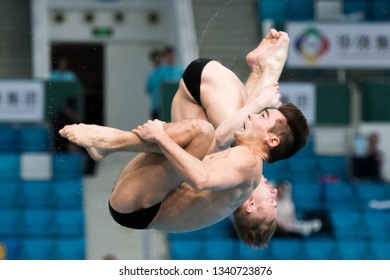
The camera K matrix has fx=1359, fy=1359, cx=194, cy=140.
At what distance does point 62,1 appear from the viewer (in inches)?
569

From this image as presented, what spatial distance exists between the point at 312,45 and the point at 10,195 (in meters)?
3.55

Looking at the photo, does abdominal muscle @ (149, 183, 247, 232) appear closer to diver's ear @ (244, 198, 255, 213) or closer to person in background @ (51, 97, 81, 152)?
diver's ear @ (244, 198, 255, 213)

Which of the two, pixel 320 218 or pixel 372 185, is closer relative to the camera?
pixel 320 218

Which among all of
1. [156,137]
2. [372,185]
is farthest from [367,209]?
[156,137]

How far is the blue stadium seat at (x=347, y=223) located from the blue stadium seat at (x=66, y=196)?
7.51 ft

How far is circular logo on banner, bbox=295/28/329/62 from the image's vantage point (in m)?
13.5

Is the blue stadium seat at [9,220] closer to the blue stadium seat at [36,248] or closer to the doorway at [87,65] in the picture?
the blue stadium seat at [36,248]

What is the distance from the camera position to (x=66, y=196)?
38.5 ft

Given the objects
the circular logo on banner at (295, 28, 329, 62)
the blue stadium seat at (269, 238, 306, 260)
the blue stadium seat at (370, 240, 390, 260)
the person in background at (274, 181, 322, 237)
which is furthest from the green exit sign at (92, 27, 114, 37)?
the blue stadium seat at (370, 240, 390, 260)

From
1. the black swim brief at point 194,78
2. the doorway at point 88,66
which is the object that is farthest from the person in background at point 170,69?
the black swim brief at point 194,78

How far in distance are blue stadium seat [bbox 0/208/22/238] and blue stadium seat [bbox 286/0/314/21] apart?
3.79m

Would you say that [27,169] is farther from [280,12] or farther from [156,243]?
[280,12]

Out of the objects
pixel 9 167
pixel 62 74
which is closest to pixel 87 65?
pixel 62 74
